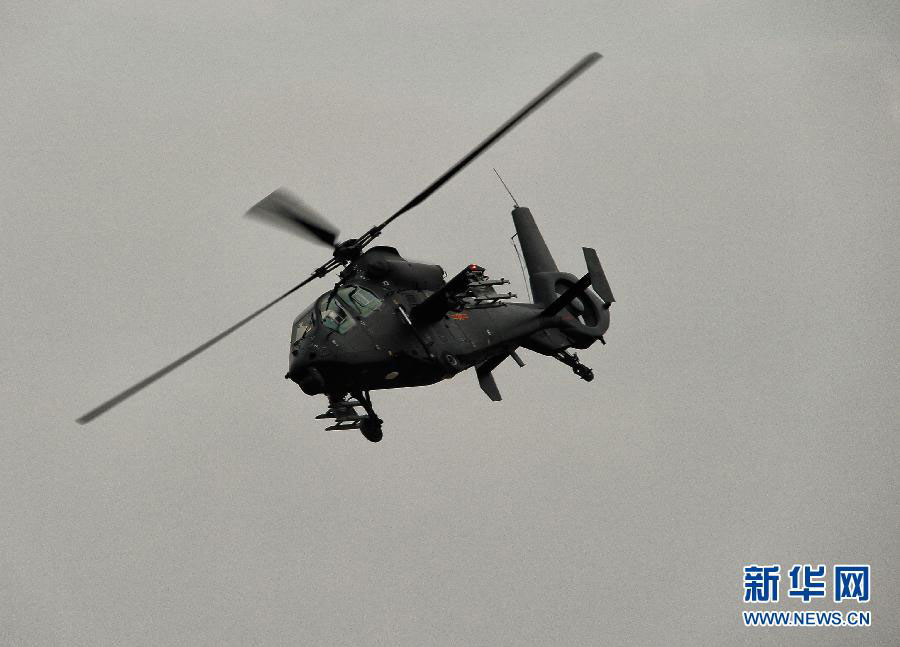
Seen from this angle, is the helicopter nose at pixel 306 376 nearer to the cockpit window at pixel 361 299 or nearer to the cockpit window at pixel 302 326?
the cockpit window at pixel 302 326

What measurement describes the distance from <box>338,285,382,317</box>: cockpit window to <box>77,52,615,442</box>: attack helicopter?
0.03 meters

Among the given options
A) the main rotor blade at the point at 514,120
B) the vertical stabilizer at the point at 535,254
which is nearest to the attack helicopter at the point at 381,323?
the main rotor blade at the point at 514,120

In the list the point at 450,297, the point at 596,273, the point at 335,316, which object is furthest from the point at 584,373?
the point at 335,316

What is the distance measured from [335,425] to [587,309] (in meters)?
13.7

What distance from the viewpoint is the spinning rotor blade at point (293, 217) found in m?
32.3

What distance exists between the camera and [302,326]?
108ft

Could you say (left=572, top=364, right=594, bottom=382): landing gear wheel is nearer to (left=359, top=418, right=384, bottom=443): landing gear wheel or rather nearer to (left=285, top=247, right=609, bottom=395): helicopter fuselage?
(left=285, top=247, right=609, bottom=395): helicopter fuselage

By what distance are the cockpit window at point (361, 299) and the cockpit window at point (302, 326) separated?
1170mm

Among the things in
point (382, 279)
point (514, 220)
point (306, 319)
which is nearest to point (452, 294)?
point (382, 279)

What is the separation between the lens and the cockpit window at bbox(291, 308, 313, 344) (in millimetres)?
32562

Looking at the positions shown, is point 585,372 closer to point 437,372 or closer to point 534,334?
point 534,334

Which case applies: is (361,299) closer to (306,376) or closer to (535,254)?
(306,376)

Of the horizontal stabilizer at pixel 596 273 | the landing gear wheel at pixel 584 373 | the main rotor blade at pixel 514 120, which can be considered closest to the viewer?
the main rotor blade at pixel 514 120

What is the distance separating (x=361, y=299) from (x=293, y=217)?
3131mm
